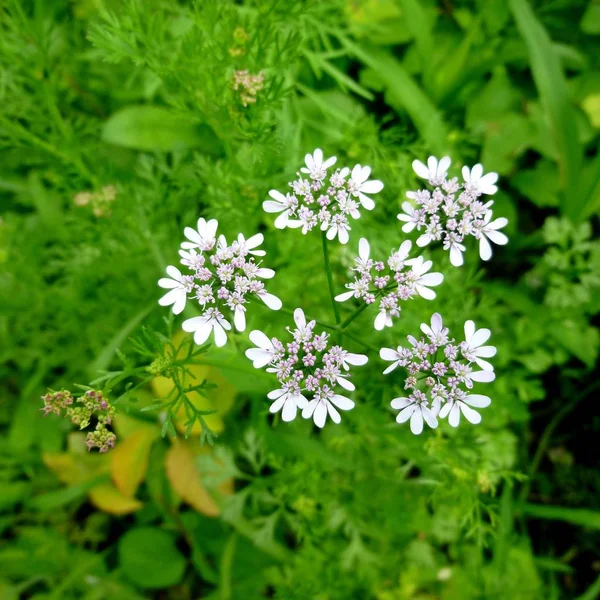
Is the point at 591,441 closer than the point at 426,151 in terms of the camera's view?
No

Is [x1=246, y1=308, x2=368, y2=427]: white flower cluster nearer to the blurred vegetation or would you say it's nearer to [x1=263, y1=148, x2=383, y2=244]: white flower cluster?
[x1=263, y1=148, x2=383, y2=244]: white flower cluster

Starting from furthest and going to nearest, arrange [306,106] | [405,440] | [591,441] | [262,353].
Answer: [591,441]
[306,106]
[405,440]
[262,353]

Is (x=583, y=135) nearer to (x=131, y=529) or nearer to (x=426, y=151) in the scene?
(x=426, y=151)

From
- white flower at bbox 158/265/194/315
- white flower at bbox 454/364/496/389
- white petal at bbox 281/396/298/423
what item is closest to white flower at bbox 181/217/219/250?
white flower at bbox 158/265/194/315

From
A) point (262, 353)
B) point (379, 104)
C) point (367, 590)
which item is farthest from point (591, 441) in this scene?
point (262, 353)

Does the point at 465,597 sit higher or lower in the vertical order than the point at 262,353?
lower

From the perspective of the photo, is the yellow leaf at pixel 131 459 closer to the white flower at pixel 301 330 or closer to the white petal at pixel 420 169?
the white flower at pixel 301 330

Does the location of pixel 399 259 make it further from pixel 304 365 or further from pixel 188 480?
pixel 188 480
